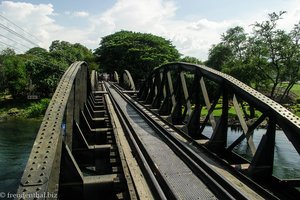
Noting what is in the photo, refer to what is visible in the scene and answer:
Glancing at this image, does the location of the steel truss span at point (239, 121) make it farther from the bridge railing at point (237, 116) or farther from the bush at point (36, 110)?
the bush at point (36, 110)

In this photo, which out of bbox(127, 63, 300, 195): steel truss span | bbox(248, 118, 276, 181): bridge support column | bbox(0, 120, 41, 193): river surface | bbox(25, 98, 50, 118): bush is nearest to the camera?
bbox(127, 63, 300, 195): steel truss span

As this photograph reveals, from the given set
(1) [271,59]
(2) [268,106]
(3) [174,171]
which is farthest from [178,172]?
(1) [271,59]

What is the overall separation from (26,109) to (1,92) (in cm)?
1603

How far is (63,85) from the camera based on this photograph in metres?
7.61

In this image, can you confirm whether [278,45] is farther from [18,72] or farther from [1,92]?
[1,92]

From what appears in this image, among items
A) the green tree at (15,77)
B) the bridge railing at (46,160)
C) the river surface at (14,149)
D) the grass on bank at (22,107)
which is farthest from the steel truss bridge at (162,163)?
the green tree at (15,77)

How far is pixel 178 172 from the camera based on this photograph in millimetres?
7004

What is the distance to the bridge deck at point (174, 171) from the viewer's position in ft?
19.6

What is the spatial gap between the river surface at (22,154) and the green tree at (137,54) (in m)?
22.4

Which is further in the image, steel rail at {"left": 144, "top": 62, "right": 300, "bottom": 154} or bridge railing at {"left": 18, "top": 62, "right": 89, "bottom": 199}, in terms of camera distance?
steel rail at {"left": 144, "top": 62, "right": 300, "bottom": 154}

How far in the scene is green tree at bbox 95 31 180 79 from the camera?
63.8 metres

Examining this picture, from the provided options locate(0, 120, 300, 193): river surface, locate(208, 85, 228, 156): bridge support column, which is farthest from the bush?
locate(208, 85, 228, 156): bridge support column

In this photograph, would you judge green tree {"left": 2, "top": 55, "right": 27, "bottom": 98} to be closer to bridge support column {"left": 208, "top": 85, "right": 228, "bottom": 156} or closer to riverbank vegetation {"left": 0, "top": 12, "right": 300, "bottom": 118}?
riverbank vegetation {"left": 0, "top": 12, "right": 300, "bottom": 118}

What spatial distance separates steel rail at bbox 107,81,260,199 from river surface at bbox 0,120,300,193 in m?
19.8
